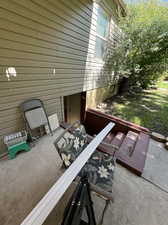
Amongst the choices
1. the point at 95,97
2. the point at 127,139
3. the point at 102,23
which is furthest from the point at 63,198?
the point at 102,23

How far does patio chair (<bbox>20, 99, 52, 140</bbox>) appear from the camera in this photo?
2238mm

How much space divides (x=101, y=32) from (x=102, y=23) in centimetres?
26

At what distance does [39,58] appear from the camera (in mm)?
2234

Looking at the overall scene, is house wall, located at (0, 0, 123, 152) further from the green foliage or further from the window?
the green foliage

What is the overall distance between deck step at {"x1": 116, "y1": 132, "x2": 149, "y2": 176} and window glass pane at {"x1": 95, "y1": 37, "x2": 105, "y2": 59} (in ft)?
9.70

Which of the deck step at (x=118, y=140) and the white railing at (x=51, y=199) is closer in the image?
the white railing at (x=51, y=199)

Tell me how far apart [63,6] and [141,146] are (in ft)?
10.8

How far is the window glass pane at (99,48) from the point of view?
3879 millimetres

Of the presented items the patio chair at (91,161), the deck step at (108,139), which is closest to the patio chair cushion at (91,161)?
the patio chair at (91,161)

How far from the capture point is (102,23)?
3.86 m

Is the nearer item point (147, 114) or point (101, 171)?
point (101, 171)

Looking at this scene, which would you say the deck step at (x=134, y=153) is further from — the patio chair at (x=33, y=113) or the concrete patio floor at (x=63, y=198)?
the patio chair at (x=33, y=113)

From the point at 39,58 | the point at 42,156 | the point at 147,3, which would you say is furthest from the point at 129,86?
the point at 42,156

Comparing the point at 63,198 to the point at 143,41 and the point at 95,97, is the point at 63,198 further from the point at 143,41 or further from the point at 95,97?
the point at 143,41
